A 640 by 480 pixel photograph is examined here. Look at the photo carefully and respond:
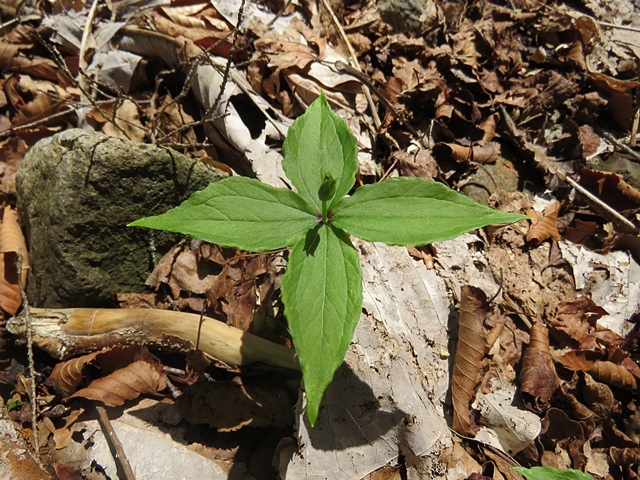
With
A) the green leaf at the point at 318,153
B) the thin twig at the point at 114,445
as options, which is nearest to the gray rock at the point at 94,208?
the thin twig at the point at 114,445

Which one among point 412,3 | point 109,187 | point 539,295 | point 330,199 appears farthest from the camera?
point 412,3

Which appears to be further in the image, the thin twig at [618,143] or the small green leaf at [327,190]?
the thin twig at [618,143]

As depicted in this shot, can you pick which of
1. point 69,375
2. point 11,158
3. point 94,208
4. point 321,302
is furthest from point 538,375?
point 11,158

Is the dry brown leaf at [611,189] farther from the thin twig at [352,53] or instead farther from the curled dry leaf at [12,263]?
the curled dry leaf at [12,263]

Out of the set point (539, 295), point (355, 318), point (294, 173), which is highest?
point (294, 173)


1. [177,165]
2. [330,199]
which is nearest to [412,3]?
[177,165]

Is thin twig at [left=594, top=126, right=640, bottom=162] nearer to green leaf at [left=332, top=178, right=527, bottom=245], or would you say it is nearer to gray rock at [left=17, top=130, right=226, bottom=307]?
green leaf at [left=332, top=178, right=527, bottom=245]

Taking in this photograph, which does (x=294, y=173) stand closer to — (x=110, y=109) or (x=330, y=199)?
(x=330, y=199)

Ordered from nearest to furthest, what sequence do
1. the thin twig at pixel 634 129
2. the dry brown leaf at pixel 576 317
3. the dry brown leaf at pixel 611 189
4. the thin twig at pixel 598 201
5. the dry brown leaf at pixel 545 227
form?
the dry brown leaf at pixel 576 317
the dry brown leaf at pixel 545 227
the thin twig at pixel 598 201
the dry brown leaf at pixel 611 189
the thin twig at pixel 634 129
